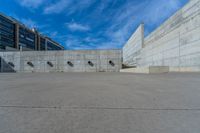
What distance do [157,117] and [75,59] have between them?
22392 millimetres

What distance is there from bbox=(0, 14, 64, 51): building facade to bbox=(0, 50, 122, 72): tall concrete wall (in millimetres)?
18117

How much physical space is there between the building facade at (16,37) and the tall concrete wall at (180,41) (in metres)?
42.8

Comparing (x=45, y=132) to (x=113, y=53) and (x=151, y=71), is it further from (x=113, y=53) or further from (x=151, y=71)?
(x=113, y=53)

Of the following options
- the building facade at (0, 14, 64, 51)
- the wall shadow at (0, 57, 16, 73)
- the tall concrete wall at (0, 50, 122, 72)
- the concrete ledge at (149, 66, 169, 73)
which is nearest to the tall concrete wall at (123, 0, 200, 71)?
the concrete ledge at (149, 66, 169, 73)

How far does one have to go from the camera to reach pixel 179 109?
2582mm

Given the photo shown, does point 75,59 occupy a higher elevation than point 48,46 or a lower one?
lower

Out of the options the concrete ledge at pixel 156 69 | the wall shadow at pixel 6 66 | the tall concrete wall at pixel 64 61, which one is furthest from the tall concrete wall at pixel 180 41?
the wall shadow at pixel 6 66

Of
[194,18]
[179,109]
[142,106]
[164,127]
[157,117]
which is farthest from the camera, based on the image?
[194,18]

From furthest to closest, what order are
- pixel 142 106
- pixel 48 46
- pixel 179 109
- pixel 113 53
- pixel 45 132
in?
pixel 48 46
pixel 113 53
pixel 142 106
pixel 179 109
pixel 45 132

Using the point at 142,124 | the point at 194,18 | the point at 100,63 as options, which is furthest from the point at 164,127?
the point at 100,63

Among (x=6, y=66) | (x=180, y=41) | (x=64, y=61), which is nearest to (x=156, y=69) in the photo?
(x=180, y=41)

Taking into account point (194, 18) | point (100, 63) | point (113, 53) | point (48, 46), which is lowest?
point (100, 63)

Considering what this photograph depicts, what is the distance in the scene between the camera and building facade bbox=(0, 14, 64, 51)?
149ft

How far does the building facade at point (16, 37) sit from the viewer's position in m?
45.3
